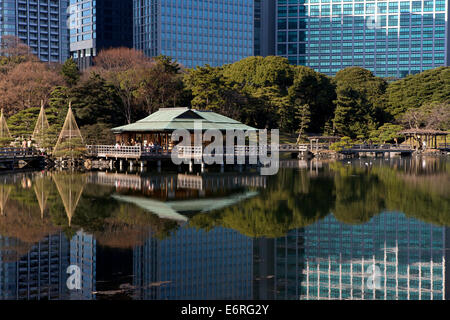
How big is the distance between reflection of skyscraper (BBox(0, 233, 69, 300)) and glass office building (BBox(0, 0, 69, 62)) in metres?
132

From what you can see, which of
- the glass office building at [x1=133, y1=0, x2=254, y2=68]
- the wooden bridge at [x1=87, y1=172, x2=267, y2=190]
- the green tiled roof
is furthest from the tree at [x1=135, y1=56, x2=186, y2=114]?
the glass office building at [x1=133, y1=0, x2=254, y2=68]

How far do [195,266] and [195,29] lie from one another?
4523 inches

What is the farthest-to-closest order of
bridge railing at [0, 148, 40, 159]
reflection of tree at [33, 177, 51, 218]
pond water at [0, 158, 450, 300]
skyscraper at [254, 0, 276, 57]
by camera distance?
skyscraper at [254, 0, 276, 57] → bridge railing at [0, 148, 40, 159] → reflection of tree at [33, 177, 51, 218] → pond water at [0, 158, 450, 300]

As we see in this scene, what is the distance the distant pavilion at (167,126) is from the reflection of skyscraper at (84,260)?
93.9ft

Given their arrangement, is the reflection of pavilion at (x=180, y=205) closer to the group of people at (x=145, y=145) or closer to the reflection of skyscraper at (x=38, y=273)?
the reflection of skyscraper at (x=38, y=273)

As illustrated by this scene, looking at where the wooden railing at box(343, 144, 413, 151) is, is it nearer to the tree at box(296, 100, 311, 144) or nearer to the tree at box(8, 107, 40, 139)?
the tree at box(296, 100, 311, 144)

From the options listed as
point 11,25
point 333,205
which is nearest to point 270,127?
point 333,205

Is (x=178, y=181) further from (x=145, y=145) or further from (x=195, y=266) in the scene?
(x=195, y=266)

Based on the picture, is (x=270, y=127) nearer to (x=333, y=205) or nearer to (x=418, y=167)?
(x=418, y=167)

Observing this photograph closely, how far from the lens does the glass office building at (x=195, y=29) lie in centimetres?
12562

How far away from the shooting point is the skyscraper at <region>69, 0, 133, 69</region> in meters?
132

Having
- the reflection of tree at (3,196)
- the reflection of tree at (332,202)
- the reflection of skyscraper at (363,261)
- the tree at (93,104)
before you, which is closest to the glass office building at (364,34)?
the tree at (93,104)

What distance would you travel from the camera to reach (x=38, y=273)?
16.7 metres

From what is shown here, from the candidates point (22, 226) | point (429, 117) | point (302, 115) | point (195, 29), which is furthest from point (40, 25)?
point (22, 226)
